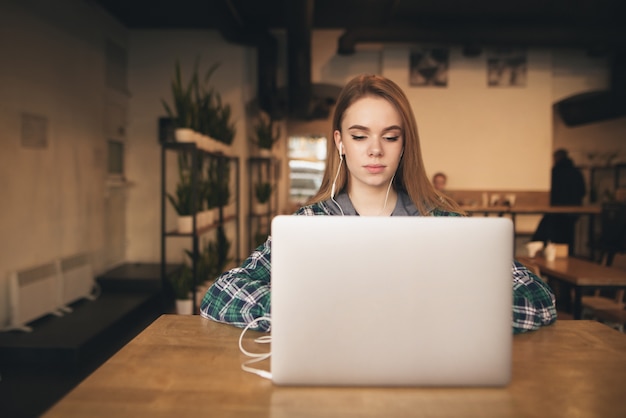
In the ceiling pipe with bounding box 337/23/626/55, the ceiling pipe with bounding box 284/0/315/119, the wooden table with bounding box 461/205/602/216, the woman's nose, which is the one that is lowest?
the wooden table with bounding box 461/205/602/216

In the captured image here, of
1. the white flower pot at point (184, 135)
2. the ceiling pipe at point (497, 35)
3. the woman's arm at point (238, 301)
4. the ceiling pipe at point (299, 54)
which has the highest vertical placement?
the ceiling pipe at point (497, 35)

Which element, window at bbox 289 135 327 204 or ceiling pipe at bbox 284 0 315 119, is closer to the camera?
ceiling pipe at bbox 284 0 315 119

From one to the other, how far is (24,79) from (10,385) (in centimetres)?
241

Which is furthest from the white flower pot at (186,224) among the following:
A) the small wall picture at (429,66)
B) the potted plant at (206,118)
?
the small wall picture at (429,66)

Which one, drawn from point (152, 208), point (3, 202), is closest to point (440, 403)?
point (3, 202)

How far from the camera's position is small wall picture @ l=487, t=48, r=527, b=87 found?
7047mm

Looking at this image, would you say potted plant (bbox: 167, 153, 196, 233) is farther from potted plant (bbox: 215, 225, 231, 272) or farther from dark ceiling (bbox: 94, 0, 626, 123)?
dark ceiling (bbox: 94, 0, 626, 123)

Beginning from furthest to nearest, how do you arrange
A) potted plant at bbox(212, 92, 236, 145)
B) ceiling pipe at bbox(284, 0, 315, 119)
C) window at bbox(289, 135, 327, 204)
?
window at bbox(289, 135, 327, 204), potted plant at bbox(212, 92, 236, 145), ceiling pipe at bbox(284, 0, 315, 119)

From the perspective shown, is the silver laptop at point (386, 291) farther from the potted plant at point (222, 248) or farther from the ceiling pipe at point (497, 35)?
the ceiling pipe at point (497, 35)

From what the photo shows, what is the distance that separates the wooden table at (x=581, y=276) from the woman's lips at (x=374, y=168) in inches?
87.5

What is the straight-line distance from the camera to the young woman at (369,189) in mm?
1204

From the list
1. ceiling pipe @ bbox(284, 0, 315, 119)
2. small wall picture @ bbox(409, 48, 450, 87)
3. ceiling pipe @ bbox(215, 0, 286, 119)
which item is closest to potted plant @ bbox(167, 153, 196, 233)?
ceiling pipe @ bbox(284, 0, 315, 119)

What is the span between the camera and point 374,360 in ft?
2.63

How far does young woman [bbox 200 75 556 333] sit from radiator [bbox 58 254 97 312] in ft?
12.1
